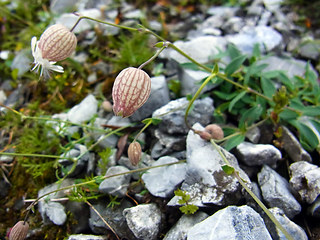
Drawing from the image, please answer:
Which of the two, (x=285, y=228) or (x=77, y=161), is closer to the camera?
(x=285, y=228)

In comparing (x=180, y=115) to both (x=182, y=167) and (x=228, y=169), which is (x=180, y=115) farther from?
(x=228, y=169)

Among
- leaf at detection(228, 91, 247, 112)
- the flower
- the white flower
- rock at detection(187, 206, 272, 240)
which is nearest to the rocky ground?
rock at detection(187, 206, 272, 240)

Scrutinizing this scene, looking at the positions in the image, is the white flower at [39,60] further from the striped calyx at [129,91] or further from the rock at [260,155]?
the rock at [260,155]

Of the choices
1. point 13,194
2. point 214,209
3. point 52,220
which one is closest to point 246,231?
point 214,209

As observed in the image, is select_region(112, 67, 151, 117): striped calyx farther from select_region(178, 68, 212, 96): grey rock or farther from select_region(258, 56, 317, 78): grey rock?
select_region(258, 56, 317, 78): grey rock

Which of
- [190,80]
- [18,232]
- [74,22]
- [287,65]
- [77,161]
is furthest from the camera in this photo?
[74,22]

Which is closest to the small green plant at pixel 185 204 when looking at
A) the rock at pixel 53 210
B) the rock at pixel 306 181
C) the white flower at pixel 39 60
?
the rock at pixel 306 181

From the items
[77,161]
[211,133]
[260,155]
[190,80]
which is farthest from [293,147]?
[77,161]
